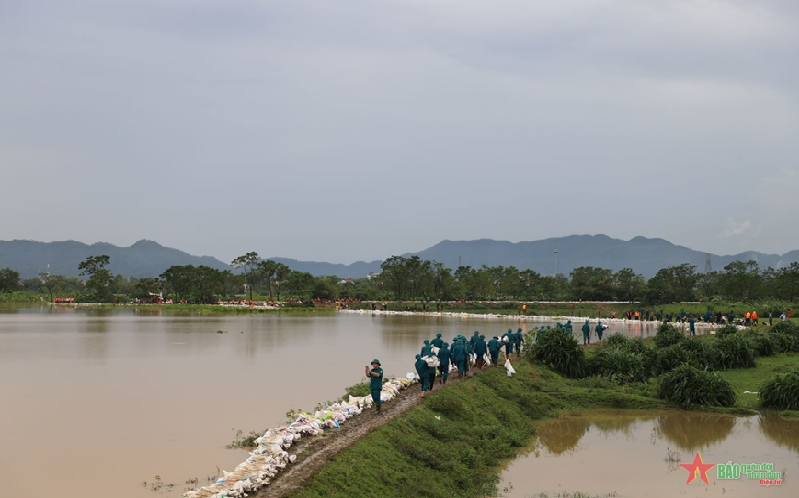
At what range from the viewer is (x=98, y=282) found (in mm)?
93125

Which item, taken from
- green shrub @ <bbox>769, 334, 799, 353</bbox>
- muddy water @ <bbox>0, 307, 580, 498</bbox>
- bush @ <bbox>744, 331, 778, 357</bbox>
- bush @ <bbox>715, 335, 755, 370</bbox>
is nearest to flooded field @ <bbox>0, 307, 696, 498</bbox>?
muddy water @ <bbox>0, 307, 580, 498</bbox>

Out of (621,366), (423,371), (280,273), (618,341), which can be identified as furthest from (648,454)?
(280,273)

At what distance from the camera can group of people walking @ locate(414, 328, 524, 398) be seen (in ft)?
57.8

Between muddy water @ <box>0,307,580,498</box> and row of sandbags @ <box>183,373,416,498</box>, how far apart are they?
1465 mm

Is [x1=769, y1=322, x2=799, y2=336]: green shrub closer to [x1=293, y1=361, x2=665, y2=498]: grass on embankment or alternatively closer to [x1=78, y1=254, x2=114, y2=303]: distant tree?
[x1=293, y1=361, x2=665, y2=498]: grass on embankment

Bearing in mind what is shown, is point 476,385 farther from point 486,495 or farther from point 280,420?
point 486,495

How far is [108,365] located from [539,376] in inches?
A: 655

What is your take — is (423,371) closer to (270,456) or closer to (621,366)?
(270,456)

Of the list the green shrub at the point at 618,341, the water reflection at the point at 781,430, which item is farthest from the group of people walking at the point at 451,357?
the water reflection at the point at 781,430

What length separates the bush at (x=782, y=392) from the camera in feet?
66.4

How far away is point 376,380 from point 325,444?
280 centimetres

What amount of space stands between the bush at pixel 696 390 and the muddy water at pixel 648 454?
0.80 meters

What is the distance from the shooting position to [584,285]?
302ft

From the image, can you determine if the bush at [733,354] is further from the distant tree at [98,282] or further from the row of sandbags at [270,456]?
the distant tree at [98,282]
